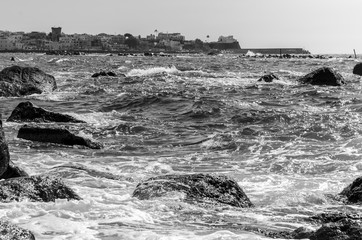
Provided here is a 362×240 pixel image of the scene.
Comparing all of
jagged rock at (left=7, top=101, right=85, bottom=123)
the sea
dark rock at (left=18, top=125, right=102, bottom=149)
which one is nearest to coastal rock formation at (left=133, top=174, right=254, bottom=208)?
the sea

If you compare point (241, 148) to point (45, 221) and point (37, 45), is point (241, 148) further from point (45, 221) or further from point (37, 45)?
point (37, 45)

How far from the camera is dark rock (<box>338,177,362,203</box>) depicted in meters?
7.52

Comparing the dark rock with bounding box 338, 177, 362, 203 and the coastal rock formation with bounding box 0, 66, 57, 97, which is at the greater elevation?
the coastal rock formation with bounding box 0, 66, 57, 97

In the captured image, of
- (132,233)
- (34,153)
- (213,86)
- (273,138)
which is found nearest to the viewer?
(132,233)

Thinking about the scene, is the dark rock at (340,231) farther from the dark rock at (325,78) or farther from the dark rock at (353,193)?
the dark rock at (325,78)

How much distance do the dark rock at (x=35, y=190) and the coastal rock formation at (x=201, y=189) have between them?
1.06 meters

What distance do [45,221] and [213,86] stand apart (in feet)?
78.0

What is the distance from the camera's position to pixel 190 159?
11.1 meters

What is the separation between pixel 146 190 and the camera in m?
7.42

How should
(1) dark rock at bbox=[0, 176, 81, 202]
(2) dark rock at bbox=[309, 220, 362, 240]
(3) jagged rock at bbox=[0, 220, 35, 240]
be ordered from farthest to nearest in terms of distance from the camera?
(1) dark rock at bbox=[0, 176, 81, 202], (2) dark rock at bbox=[309, 220, 362, 240], (3) jagged rock at bbox=[0, 220, 35, 240]

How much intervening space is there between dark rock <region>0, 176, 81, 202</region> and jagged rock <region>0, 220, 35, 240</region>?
1909 millimetres

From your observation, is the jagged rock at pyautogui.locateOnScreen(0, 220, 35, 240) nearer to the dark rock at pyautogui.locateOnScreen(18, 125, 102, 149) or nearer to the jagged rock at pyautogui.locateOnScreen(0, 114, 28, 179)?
the jagged rock at pyautogui.locateOnScreen(0, 114, 28, 179)

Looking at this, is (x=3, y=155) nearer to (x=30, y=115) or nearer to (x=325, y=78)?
(x=30, y=115)

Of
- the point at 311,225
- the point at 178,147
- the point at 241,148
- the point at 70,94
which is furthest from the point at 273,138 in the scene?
the point at 70,94
